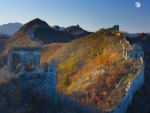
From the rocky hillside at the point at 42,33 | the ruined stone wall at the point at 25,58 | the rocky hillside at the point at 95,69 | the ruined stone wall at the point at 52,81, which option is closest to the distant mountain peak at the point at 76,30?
the rocky hillside at the point at 42,33

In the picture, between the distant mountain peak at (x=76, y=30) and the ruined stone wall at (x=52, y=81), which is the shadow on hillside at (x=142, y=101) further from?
the distant mountain peak at (x=76, y=30)

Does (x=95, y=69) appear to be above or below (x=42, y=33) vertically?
below

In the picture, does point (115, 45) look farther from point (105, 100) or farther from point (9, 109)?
point (9, 109)

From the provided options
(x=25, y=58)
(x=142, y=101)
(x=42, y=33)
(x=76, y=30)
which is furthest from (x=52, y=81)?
(x=76, y=30)

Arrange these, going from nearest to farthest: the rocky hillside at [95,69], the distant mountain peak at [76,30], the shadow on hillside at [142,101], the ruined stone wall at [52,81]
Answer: the ruined stone wall at [52,81], the shadow on hillside at [142,101], the rocky hillside at [95,69], the distant mountain peak at [76,30]

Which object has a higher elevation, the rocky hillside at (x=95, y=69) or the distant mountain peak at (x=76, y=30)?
the distant mountain peak at (x=76, y=30)

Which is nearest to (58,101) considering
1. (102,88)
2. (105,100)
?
(105,100)

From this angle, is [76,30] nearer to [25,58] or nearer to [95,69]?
[95,69]

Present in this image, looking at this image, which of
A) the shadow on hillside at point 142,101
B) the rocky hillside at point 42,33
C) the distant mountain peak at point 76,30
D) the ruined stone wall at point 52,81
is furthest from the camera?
the distant mountain peak at point 76,30
